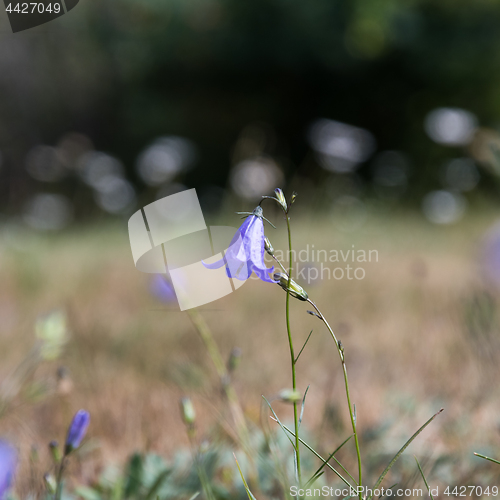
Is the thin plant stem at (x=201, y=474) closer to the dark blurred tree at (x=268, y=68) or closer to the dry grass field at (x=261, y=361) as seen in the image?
the dry grass field at (x=261, y=361)

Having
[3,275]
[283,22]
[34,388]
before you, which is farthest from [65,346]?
[283,22]

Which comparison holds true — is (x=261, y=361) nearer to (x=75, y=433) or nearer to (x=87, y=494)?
(x=87, y=494)

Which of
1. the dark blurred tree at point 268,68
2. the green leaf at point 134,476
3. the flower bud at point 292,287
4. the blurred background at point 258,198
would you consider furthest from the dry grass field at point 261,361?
the dark blurred tree at point 268,68

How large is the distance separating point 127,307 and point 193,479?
5.35 feet

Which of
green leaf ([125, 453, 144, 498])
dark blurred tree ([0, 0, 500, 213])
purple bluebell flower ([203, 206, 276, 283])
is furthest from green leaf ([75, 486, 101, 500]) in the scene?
dark blurred tree ([0, 0, 500, 213])

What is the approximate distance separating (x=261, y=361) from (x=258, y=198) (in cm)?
335

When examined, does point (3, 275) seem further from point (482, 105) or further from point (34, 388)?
point (482, 105)

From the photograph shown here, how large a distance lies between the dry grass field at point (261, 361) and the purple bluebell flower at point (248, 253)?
264mm

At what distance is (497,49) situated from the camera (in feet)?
22.9

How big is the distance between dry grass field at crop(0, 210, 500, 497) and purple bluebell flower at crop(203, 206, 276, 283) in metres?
0.26

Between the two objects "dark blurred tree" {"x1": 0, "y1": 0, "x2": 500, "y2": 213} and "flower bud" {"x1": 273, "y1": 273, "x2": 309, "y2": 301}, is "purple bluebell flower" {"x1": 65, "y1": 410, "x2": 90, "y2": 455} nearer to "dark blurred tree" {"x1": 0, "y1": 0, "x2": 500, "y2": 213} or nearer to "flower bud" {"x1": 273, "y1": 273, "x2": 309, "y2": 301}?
"flower bud" {"x1": 273, "y1": 273, "x2": 309, "y2": 301}

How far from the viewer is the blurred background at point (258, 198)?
1354 millimetres

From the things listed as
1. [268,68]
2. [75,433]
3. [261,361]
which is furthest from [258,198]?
[75,433]

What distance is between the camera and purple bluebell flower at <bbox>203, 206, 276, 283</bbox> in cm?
68
